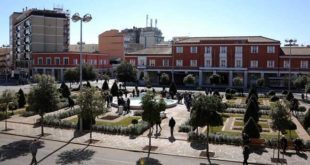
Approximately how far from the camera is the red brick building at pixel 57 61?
88.2 m

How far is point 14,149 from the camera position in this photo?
22469 mm

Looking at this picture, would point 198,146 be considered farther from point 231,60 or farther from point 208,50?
point 208,50

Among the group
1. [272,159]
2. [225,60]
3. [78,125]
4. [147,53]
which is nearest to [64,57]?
[147,53]

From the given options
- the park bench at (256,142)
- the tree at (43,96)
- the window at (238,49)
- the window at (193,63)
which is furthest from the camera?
the window at (193,63)

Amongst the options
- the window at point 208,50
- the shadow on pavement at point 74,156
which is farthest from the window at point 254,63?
the shadow on pavement at point 74,156

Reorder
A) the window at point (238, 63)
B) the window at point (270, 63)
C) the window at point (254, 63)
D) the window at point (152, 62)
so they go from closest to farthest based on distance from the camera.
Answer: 1. the window at point (270, 63)
2. the window at point (254, 63)
3. the window at point (238, 63)
4. the window at point (152, 62)

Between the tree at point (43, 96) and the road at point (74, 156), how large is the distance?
3110mm

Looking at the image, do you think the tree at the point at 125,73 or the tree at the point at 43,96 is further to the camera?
the tree at the point at 125,73

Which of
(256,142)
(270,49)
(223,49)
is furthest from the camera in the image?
(223,49)

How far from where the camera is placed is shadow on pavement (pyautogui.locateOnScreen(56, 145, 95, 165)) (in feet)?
64.8

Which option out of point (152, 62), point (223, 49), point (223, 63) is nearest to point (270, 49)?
point (223, 49)

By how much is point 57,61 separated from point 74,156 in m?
72.2

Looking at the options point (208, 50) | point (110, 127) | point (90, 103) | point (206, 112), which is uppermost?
point (208, 50)

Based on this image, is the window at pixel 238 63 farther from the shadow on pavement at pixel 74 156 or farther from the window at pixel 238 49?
the shadow on pavement at pixel 74 156
